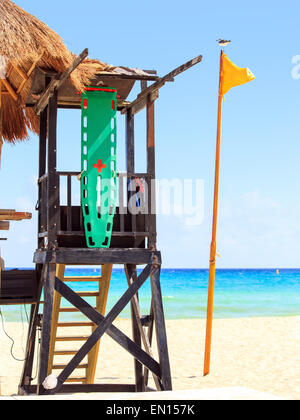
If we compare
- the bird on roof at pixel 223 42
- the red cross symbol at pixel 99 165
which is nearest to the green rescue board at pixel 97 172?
the red cross symbol at pixel 99 165

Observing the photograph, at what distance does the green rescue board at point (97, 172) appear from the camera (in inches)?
325

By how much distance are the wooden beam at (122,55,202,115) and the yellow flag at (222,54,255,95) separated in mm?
2626

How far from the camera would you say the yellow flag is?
1162 centimetres

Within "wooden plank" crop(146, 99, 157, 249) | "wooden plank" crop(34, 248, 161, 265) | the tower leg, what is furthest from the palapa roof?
the tower leg

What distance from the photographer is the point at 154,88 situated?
8594mm

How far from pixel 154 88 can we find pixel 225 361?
822 centimetres

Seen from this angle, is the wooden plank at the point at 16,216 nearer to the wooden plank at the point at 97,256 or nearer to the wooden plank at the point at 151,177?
the wooden plank at the point at 97,256

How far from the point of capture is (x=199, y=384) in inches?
455

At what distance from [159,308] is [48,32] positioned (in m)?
3.75

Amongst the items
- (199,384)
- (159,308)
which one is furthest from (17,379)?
(159,308)

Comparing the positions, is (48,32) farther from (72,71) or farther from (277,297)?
(277,297)

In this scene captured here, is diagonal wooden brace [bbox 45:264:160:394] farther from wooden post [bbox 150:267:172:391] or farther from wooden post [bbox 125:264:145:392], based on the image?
wooden post [bbox 125:264:145:392]

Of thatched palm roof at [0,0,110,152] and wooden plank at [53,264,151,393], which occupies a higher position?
thatched palm roof at [0,0,110,152]

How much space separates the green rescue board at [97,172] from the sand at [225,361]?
4.13 metres
